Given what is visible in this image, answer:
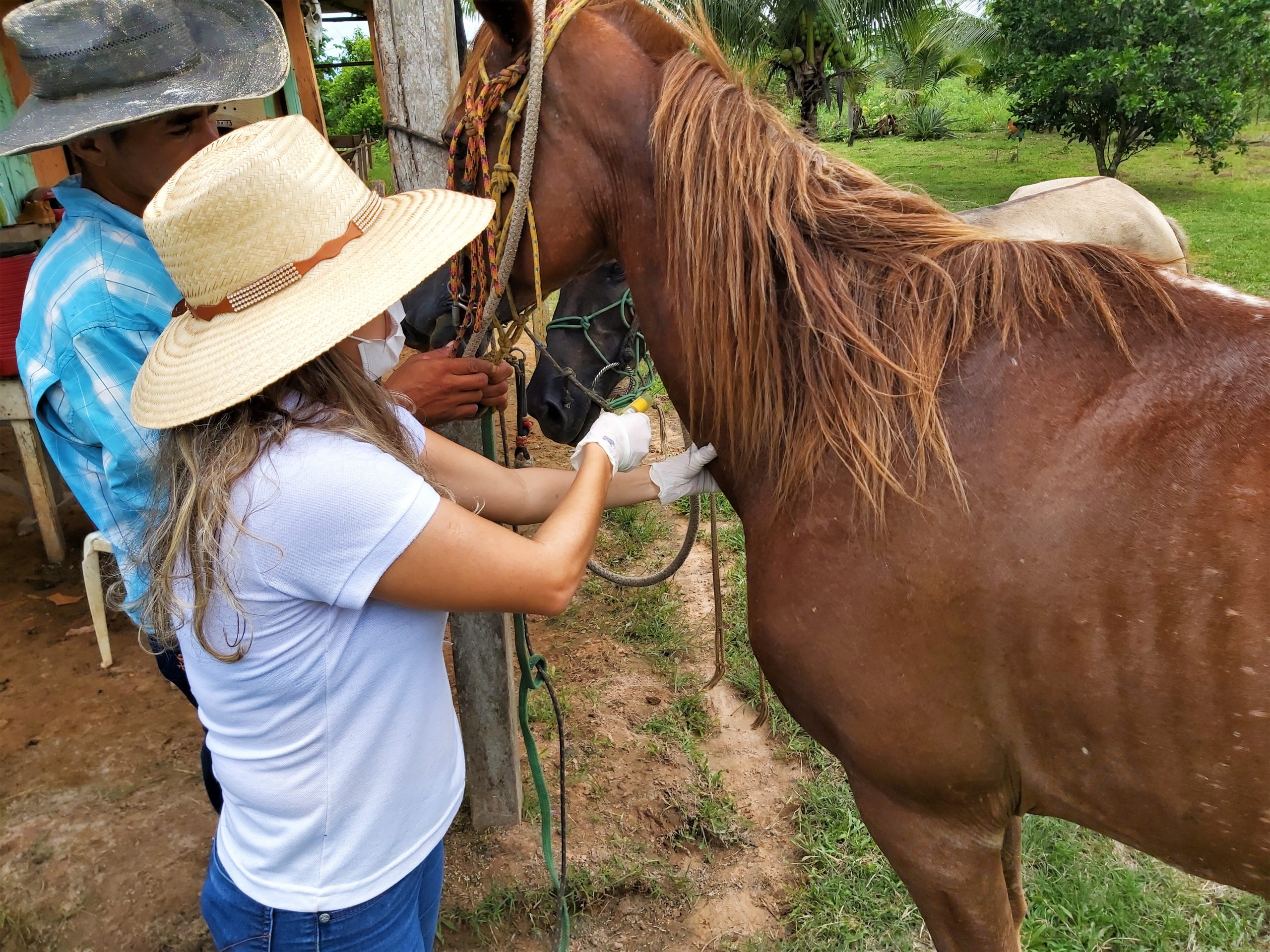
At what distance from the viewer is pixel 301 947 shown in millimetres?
1203

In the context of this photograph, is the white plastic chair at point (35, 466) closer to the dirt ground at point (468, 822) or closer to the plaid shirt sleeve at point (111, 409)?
the dirt ground at point (468, 822)

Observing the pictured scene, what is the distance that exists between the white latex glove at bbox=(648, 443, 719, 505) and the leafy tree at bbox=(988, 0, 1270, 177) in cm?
1157

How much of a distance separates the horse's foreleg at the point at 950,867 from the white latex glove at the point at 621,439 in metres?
0.74

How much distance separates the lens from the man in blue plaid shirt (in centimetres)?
131

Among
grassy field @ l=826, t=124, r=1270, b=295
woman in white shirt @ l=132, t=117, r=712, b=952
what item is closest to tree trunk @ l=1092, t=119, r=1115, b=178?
grassy field @ l=826, t=124, r=1270, b=295

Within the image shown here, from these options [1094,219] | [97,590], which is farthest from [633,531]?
[1094,219]

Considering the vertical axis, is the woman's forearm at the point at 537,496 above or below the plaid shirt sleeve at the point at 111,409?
below

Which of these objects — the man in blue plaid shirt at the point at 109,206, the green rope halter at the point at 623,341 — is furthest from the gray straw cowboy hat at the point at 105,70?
the green rope halter at the point at 623,341

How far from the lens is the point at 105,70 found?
1428mm

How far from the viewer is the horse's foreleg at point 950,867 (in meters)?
1.42

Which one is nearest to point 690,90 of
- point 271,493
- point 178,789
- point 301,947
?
point 271,493

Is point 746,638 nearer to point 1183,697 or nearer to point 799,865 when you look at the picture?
point 799,865

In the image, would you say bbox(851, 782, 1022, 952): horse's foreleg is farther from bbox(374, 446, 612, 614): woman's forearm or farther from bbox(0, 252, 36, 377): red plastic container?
bbox(0, 252, 36, 377): red plastic container

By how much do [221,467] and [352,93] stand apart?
21948 mm
